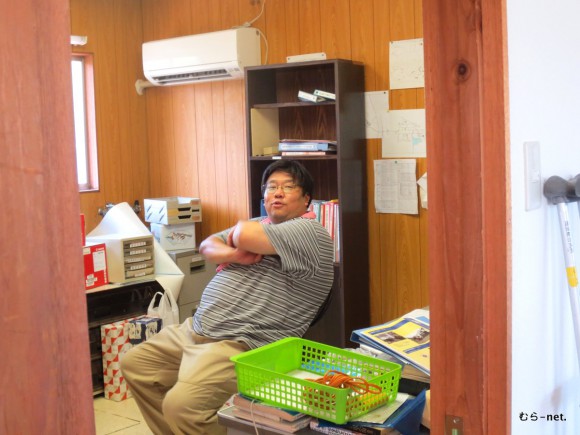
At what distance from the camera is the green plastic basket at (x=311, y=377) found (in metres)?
1.82

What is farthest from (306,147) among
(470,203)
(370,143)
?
(470,203)

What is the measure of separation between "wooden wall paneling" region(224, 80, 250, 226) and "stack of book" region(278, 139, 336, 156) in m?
0.60

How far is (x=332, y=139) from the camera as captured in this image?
427 centimetres

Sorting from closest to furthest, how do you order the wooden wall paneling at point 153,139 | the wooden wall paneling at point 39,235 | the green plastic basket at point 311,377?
the wooden wall paneling at point 39,235 → the green plastic basket at point 311,377 → the wooden wall paneling at point 153,139

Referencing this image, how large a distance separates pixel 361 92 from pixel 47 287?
3660 millimetres

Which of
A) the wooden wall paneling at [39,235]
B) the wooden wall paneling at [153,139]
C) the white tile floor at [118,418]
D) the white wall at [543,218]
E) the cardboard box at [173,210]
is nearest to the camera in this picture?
the wooden wall paneling at [39,235]

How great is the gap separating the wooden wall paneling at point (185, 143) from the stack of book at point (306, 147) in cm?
100

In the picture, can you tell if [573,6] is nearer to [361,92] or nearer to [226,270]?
[226,270]

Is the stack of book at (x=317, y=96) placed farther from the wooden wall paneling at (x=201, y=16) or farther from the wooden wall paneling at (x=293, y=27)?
the wooden wall paneling at (x=201, y=16)

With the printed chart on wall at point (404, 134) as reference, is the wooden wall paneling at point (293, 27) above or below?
above

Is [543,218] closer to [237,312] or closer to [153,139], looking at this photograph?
[237,312]

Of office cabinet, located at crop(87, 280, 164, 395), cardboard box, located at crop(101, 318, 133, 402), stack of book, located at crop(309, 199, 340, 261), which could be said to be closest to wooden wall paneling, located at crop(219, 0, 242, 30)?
stack of book, located at crop(309, 199, 340, 261)

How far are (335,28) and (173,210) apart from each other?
60.5 inches

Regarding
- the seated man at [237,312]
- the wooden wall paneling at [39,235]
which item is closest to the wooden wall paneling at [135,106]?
the seated man at [237,312]
